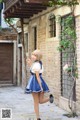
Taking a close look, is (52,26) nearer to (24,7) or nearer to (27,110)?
(24,7)

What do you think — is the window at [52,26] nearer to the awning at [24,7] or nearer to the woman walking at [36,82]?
the awning at [24,7]

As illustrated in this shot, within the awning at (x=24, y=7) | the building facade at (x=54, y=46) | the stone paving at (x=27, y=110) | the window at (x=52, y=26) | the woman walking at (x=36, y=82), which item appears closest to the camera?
the woman walking at (x=36, y=82)

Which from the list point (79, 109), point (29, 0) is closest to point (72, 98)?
point (79, 109)

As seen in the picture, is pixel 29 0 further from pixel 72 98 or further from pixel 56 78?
pixel 72 98

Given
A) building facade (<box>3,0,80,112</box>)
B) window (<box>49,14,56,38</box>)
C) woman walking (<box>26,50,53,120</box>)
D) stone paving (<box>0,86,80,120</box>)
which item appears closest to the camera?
woman walking (<box>26,50,53,120</box>)

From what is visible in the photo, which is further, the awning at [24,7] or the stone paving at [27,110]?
the awning at [24,7]

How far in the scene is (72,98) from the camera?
9.36 m

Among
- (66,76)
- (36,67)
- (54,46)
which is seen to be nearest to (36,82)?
(36,67)

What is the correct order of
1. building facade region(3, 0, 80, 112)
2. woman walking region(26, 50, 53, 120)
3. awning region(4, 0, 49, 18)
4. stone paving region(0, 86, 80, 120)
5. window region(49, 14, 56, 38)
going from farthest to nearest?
window region(49, 14, 56, 38) → awning region(4, 0, 49, 18) → building facade region(3, 0, 80, 112) → stone paving region(0, 86, 80, 120) → woman walking region(26, 50, 53, 120)

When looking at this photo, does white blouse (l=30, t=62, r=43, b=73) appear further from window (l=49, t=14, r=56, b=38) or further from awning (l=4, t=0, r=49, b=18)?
window (l=49, t=14, r=56, b=38)

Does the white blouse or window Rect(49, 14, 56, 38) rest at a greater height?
window Rect(49, 14, 56, 38)

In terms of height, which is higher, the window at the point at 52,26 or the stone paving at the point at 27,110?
the window at the point at 52,26

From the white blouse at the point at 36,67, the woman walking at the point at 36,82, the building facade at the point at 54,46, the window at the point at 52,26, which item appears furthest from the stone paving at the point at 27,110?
the window at the point at 52,26

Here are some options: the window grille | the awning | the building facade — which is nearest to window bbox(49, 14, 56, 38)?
the building facade
